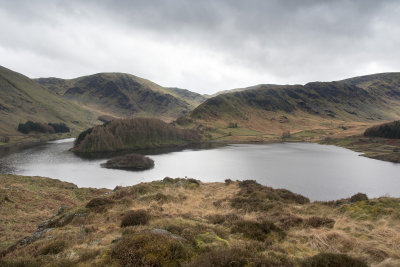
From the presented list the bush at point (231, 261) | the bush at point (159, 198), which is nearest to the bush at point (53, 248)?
the bush at point (231, 261)

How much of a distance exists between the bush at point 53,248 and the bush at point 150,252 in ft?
12.6

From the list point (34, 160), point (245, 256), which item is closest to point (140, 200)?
point (245, 256)

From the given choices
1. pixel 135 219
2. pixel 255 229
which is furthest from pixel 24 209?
pixel 255 229

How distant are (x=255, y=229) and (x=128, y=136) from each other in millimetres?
155957

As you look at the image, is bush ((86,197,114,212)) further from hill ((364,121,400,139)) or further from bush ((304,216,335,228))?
hill ((364,121,400,139))

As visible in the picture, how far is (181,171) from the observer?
78812 millimetres

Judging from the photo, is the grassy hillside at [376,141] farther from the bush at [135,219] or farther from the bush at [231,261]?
the bush at [231,261]

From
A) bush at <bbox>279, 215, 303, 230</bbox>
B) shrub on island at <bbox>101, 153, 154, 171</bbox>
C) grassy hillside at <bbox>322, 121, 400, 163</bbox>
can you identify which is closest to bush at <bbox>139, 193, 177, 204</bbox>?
bush at <bbox>279, 215, 303, 230</bbox>

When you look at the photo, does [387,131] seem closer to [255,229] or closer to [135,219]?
[255,229]

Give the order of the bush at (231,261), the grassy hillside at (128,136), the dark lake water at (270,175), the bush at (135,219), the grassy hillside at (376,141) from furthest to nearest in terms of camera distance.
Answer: the grassy hillside at (128,136) → the grassy hillside at (376,141) → the dark lake water at (270,175) → the bush at (135,219) → the bush at (231,261)

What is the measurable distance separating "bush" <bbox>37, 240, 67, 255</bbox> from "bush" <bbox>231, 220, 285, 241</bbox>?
8383 millimetres

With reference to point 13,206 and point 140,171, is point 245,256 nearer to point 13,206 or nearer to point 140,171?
point 13,206

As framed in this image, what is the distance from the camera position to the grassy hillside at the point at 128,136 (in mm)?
138500

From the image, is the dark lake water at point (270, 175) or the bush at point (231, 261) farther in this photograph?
the dark lake water at point (270, 175)
